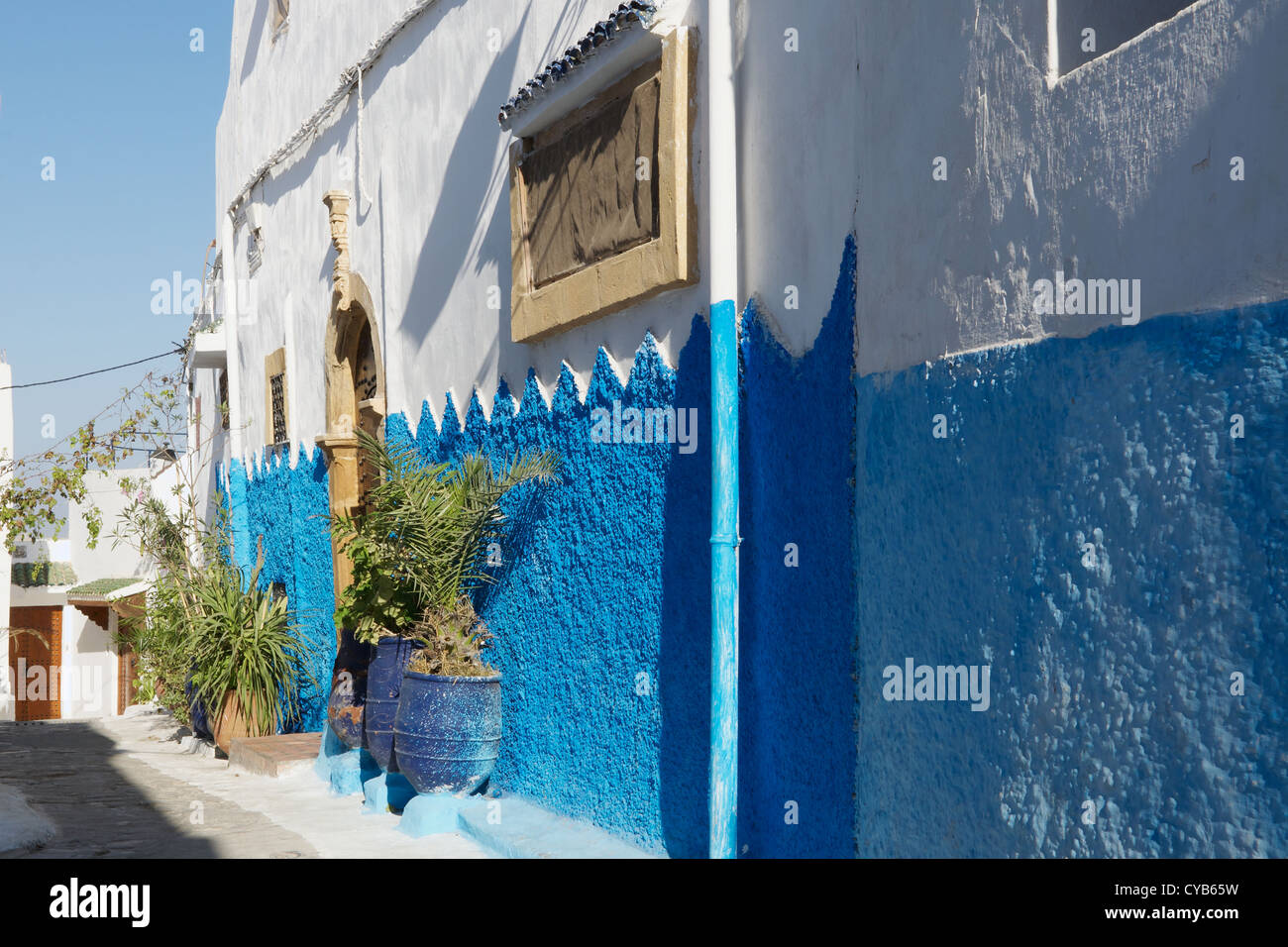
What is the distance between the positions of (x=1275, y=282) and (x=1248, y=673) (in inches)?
29.7

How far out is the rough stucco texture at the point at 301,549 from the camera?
28.5 ft

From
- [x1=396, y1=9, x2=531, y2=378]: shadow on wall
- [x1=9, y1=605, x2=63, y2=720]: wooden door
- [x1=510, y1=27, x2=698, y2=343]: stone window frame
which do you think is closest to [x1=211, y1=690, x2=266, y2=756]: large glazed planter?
[x1=396, y1=9, x2=531, y2=378]: shadow on wall

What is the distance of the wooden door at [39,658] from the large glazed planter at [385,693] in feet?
61.0

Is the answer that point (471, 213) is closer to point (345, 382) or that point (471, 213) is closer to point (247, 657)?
point (345, 382)

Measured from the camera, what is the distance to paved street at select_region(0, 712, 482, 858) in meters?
5.29

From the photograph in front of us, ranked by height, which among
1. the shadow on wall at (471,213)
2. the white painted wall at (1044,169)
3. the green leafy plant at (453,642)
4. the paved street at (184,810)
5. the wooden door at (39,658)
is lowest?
the wooden door at (39,658)

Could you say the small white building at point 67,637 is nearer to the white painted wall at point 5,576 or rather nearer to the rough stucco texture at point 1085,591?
the white painted wall at point 5,576

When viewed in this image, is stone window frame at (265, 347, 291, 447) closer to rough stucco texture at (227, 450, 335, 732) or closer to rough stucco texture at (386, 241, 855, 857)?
rough stucco texture at (227, 450, 335, 732)

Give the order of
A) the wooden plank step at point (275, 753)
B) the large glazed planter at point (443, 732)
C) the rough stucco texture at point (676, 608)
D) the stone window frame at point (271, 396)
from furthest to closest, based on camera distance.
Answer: the stone window frame at point (271, 396)
the wooden plank step at point (275, 753)
the large glazed planter at point (443, 732)
the rough stucco texture at point (676, 608)

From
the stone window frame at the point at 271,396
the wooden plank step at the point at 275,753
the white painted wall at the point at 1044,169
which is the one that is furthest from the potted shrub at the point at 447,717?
the stone window frame at the point at 271,396

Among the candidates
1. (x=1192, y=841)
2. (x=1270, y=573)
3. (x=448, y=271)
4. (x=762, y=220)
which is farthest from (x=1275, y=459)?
(x=448, y=271)

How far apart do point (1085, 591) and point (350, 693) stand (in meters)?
5.14

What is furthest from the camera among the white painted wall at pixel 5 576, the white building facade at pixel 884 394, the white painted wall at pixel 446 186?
the white painted wall at pixel 5 576

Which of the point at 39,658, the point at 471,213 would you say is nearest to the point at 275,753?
the point at 471,213
